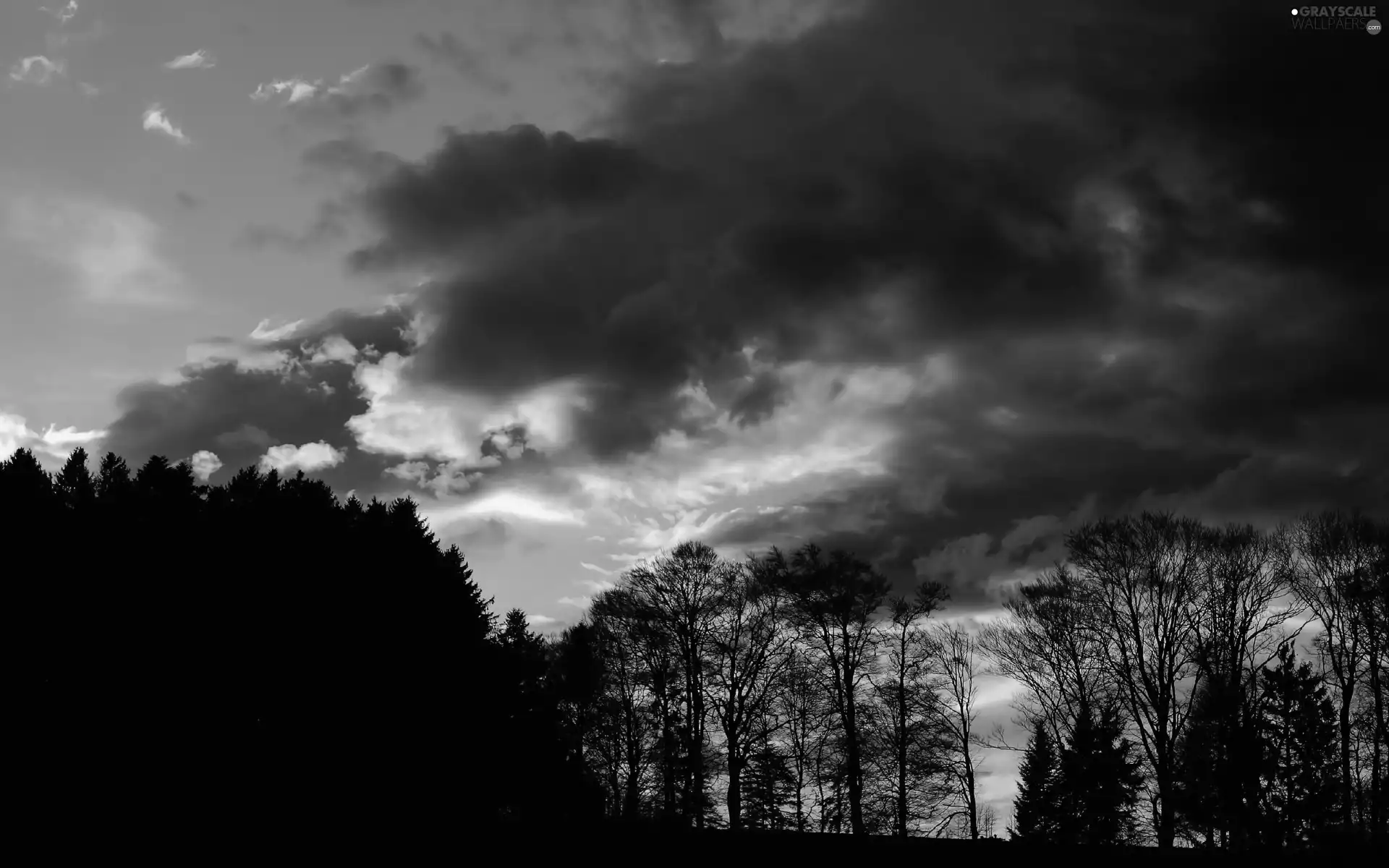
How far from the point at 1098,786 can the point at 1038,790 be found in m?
10.5

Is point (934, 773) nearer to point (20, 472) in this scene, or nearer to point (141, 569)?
point (141, 569)

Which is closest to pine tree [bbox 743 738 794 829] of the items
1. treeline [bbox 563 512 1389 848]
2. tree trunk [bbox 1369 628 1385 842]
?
treeline [bbox 563 512 1389 848]

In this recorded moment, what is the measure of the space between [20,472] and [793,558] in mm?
35311

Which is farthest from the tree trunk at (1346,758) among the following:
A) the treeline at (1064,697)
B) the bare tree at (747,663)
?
the bare tree at (747,663)

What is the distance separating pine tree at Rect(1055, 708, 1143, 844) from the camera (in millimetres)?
48781

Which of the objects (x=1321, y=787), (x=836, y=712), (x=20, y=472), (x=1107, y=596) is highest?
(x=20, y=472)

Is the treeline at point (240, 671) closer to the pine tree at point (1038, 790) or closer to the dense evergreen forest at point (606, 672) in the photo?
the dense evergreen forest at point (606, 672)

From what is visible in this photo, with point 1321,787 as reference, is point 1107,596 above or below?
above

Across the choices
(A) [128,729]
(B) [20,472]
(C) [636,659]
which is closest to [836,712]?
(C) [636,659]

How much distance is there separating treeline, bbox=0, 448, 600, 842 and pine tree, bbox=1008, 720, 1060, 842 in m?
27.5

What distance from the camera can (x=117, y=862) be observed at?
27.3m

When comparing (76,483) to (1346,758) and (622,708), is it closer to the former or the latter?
(622,708)

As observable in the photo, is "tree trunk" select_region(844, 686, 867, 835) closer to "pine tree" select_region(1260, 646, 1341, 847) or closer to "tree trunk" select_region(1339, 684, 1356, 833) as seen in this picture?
"pine tree" select_region(1260, 646, 1341, 847)

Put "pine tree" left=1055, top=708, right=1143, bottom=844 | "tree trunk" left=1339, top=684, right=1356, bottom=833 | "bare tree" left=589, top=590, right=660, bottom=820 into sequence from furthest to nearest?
1. "bare tree" left=589, top=590, right=660, bottom=820
2. "pine tree" left=1055, top=708, right=1143, bottom=844
3. "tree trunk" left=1339, top=684, right=1356, bottom=833
